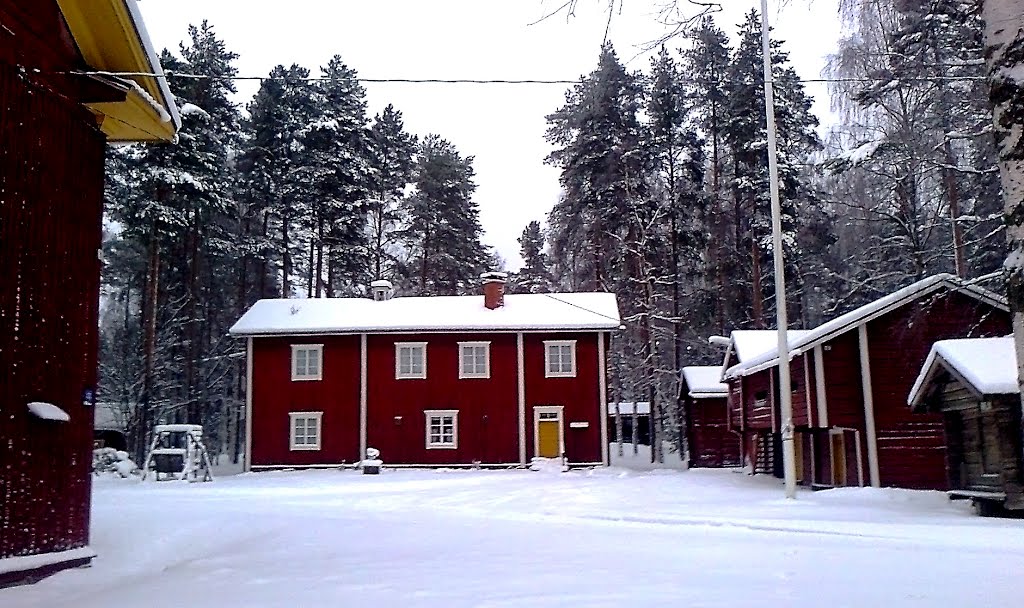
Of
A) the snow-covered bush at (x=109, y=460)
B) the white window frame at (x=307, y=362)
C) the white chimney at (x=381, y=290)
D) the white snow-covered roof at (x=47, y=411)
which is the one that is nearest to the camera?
the white snow-covered roof at (x=47, y=411)

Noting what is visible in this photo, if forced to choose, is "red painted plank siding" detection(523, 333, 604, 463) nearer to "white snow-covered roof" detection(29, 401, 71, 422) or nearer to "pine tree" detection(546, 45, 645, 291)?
"pine tree" detection(546, 45, 645, 291)

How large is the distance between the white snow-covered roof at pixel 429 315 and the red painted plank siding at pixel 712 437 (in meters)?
5.48

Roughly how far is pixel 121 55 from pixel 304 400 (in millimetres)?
22606

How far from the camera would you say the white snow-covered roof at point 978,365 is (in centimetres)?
1389

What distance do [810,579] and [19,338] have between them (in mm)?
7515

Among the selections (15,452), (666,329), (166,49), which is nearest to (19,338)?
(15,452)

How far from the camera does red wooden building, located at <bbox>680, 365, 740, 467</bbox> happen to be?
3216 cm

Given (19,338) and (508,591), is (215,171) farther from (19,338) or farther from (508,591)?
(508,591)

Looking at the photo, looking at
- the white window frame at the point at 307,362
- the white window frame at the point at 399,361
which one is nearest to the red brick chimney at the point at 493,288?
the white window frame at the point at 399,361

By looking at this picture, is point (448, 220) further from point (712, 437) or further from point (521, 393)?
point (712, 437)

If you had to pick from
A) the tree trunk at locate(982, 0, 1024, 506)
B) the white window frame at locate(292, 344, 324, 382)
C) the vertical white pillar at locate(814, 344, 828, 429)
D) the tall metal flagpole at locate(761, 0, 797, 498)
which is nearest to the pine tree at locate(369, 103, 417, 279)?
the white window frame at locate(292, 344, 324, 382)

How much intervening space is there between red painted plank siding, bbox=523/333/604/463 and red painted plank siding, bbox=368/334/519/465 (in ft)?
1.92

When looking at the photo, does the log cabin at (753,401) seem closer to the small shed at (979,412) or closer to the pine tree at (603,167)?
the small shed at (979,412)

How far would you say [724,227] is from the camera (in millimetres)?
37750
